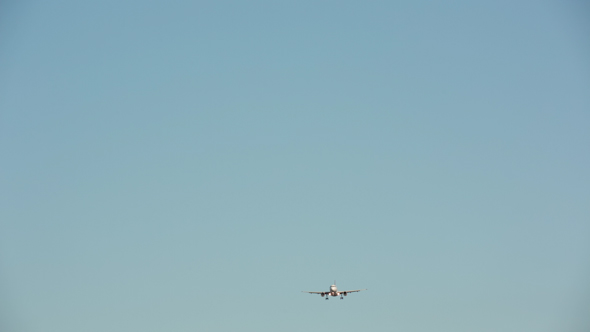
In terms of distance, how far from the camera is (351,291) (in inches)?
7648

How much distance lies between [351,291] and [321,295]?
9111 millimetres

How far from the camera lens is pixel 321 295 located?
194 metres
